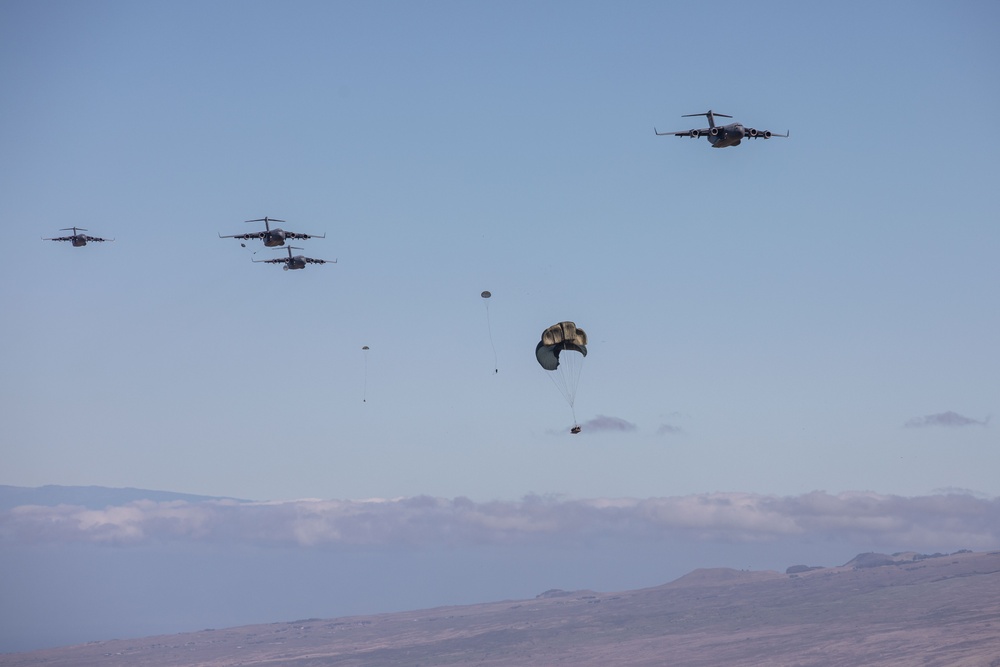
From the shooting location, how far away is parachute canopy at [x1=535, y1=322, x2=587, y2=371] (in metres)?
124

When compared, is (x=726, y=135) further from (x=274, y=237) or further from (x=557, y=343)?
(x=274, y=237)

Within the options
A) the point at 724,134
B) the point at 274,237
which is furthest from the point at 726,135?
the point at 274,237

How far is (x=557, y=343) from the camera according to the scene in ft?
409

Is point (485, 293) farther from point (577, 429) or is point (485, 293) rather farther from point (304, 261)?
point (304, 261)

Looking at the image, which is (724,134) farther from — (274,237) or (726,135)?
(274,237)

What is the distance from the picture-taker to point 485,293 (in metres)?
119

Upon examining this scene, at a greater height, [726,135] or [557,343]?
[726,135]

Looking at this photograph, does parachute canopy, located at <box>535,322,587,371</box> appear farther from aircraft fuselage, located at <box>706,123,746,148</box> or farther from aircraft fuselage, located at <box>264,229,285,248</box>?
aircraft fuselage, located at <box>264,229,285,248</box>

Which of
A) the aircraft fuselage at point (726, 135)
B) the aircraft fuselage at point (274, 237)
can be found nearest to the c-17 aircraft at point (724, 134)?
the aircraft fuselage at point (726, 135)

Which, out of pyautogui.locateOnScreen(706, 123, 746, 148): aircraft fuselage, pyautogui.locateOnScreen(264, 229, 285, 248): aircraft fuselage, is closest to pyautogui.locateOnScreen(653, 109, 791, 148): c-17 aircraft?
pyautogui.locateOnScreen(706, 123, 746, 148): aircraft fuselage

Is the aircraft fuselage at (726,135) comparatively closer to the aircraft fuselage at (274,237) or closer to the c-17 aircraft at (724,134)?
the c-17 aircraft at (724,134)

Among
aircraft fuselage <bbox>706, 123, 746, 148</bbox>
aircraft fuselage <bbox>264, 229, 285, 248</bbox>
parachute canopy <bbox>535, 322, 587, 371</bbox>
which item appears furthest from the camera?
aircraft fuselage <bbox>264, 229, 285, 248</bbox>

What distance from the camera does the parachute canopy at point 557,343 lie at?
124m

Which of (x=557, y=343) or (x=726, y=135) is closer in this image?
(x=726, y=135)
